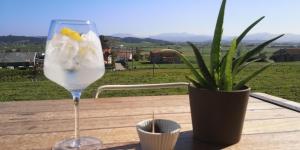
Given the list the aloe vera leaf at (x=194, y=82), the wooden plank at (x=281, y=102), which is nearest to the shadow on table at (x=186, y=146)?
the aloe vera leaf at (x=194, y=82)

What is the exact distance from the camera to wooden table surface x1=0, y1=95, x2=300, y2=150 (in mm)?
853

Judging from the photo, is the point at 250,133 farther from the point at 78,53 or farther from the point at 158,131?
the point at 78,53

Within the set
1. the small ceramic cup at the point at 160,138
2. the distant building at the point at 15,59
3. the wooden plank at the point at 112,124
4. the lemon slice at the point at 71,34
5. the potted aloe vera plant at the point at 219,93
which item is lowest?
the distant building at the point at 15,59

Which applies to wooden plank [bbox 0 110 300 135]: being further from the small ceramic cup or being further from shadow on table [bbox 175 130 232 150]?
the small ceramic cup

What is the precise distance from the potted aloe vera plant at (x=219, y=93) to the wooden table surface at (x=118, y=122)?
0.04m

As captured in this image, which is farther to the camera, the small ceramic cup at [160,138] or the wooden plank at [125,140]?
the wooden plank at [125,140]

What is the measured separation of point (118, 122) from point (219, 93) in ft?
1.32

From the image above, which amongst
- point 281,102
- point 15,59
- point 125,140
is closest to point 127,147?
point 125,140

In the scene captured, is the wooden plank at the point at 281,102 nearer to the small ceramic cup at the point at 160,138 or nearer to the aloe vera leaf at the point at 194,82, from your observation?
the aloe vera leaf at the point at 194,82

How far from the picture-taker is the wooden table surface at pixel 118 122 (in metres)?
0.85

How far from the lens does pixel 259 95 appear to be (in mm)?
1520

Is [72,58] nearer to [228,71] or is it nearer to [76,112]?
[76,112]

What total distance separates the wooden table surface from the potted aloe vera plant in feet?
0.13

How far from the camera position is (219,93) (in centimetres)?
79
